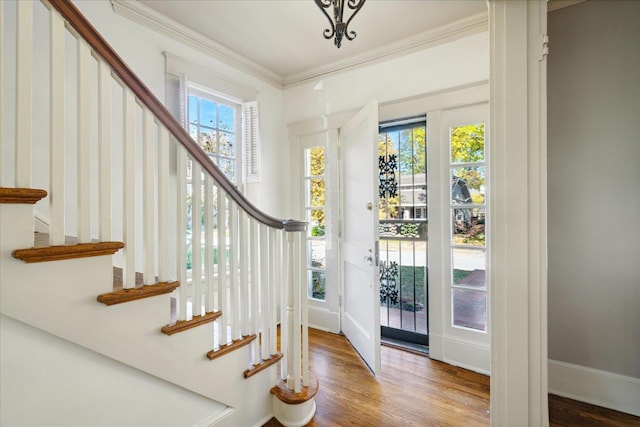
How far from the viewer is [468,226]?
236cm

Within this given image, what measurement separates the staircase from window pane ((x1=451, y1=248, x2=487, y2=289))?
4.42 feet

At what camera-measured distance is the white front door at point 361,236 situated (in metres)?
2.19

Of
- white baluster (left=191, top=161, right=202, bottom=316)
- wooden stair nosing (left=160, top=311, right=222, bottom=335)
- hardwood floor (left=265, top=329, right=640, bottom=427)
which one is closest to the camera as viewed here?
wooden stair nosing (left=160, top=311, right=222, bottom=335)

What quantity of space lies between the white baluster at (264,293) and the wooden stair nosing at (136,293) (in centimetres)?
55

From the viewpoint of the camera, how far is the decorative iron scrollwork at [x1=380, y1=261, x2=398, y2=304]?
307 cm

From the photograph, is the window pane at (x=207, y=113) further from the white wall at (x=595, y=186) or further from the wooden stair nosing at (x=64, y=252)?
the white wall at (x=595, y=186)

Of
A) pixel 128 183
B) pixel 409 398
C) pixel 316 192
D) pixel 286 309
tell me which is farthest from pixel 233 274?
pixel 316 192

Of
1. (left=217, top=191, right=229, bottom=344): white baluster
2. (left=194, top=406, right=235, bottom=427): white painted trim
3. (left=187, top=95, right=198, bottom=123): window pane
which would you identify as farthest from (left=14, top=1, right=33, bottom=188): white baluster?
(left=187, top=95, right=198, bottom=123): window pane

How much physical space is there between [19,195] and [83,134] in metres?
0.28

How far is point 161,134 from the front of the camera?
1291 millimetres

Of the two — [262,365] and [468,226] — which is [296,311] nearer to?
[262,365]

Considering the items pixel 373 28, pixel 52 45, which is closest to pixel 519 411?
pixel 52 45

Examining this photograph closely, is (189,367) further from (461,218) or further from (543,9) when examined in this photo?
(543,9)

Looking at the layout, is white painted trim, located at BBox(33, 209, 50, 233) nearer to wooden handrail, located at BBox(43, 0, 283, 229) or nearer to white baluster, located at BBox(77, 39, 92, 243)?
white baluster, located at BBox(77, 39, 92, 243)
